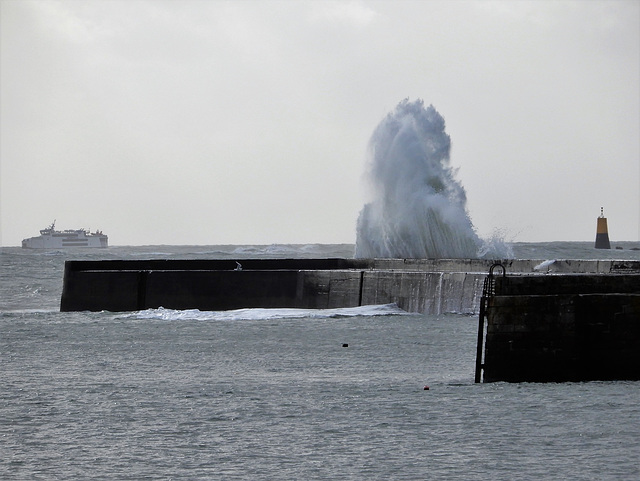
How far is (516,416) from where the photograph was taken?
13180mm

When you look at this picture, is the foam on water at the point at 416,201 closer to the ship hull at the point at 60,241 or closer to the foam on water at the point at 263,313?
the foam on water at the point at 263,313

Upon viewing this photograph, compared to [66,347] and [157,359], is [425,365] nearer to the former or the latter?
[157,359]

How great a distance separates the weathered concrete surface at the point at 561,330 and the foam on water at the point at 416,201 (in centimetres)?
2385

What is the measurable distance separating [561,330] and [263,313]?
525 inches

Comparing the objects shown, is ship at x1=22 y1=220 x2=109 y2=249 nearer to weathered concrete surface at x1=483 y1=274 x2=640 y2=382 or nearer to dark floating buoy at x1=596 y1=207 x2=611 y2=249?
dark floating buoy at x1=596 y1=207 x2=611 y2=249

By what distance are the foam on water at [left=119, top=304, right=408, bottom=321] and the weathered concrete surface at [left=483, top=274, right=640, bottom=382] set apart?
11.4 m

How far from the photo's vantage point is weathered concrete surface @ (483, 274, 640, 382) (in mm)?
14586

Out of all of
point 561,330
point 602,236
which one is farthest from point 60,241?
point 561,330

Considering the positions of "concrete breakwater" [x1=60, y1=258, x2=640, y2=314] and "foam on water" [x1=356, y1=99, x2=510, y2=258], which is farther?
"foam on water" [x1=356, y1=99, x2=510, y2=258]

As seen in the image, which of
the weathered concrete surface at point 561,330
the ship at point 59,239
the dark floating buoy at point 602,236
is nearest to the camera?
the weathered concrete surface at point 561,330

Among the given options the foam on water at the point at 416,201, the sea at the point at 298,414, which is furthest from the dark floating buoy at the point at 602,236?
the sea at the point at 298,414

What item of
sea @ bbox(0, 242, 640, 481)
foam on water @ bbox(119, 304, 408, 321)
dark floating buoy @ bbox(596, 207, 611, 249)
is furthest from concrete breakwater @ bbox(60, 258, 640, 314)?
dark floating buoy @ bbox(596, 207, 611, 249)

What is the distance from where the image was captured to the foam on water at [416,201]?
38969 mm

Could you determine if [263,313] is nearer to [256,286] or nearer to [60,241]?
[256,286]
